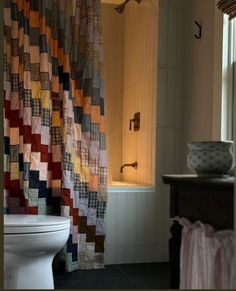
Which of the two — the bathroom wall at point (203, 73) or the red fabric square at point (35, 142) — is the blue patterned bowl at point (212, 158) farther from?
the red fabric square at point (35, 142)

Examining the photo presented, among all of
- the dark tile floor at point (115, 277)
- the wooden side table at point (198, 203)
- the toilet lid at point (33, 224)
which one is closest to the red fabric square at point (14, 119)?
the toilet lid at point (33, 224)

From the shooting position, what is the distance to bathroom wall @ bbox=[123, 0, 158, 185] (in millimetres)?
2271

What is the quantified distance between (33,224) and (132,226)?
2.87ft

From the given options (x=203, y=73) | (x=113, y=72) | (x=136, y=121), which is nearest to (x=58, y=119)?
(x=136, y=121)

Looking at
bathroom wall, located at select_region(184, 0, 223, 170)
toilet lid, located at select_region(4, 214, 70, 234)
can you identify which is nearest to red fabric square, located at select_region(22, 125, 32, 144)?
toilet lid, located at select_region(4, 214, 70, 234)

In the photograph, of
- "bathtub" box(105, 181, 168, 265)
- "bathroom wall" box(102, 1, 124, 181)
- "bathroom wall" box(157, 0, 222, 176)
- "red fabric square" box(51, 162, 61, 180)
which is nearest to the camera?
"bathroom wall" box(157, 0, 222, 176)

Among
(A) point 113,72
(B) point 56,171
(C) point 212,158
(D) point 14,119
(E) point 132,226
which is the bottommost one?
(E) point 132,226

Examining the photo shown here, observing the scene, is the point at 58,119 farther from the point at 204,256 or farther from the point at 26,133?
the point at 204,256

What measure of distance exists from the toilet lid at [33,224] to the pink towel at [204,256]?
0.81m

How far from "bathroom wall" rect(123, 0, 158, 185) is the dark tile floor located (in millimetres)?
504

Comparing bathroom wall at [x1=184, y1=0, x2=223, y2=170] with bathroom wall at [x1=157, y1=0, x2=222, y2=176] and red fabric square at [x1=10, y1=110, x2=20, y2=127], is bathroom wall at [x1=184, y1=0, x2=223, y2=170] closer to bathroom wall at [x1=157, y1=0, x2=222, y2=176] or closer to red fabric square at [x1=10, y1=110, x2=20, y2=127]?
bathroom wall at [x1=157, y1=0, x2=222, y2=176]

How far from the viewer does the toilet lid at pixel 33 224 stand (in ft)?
4.87

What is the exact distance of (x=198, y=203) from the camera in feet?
2.79

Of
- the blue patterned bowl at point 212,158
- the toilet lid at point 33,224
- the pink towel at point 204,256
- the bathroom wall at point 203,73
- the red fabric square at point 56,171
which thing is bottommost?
the toilet lid at point 33,224
